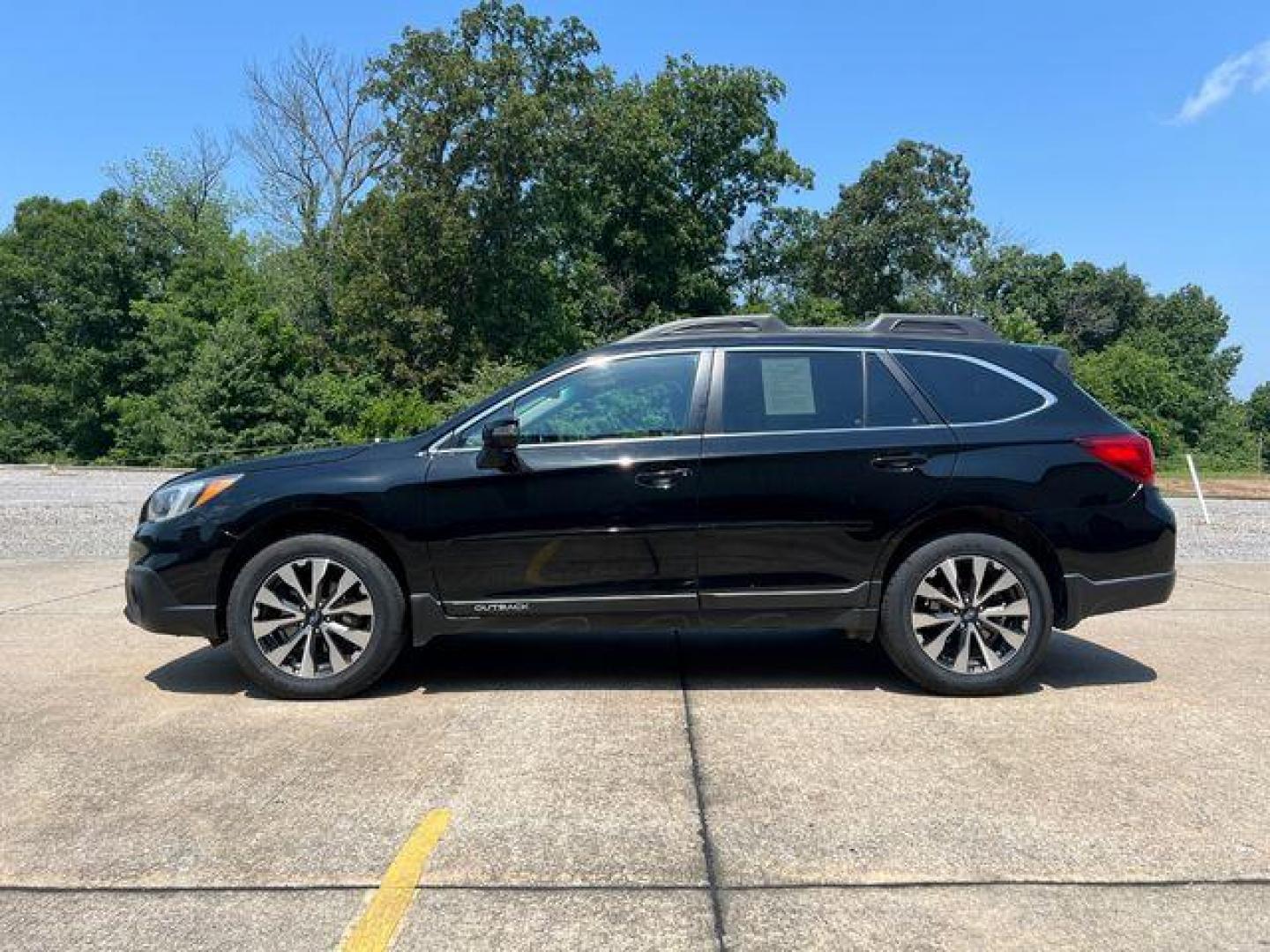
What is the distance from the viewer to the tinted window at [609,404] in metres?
5.27

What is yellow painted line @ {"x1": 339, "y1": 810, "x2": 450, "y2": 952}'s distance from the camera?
287 centimetres

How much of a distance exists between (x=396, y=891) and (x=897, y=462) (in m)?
3.19

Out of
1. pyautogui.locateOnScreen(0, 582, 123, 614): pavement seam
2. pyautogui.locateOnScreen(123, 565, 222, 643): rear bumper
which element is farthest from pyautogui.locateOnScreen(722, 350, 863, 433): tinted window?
pyautogui.locateOnScreen(0, 582, 123, 614): pavement seam

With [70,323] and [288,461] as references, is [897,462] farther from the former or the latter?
[70,323]

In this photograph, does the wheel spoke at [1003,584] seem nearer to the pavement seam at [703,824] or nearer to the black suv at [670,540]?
the black suv at [670,540]

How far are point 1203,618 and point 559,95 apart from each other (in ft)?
116

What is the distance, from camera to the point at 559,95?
3853 cm

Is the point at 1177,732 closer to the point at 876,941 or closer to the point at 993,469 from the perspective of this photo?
the point at 993,469

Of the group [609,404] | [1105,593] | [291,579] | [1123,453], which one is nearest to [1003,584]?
[1105,593]

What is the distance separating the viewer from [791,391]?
17.6 feet

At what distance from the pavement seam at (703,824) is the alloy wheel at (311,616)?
64.6 inches

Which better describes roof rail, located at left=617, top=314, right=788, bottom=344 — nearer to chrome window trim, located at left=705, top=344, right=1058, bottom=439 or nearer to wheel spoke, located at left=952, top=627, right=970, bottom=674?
chrome window trim, located at left=705, top=344, right=1058, bottom=439

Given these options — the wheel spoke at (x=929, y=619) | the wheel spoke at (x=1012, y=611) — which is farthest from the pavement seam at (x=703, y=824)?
the wheel spoke at (x=1012, y=611)

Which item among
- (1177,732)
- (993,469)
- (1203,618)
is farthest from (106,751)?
(1203,618)
